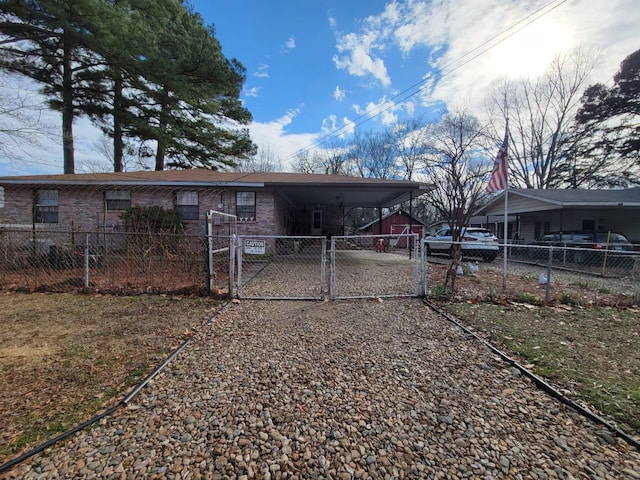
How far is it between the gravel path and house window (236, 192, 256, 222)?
28.0 feet

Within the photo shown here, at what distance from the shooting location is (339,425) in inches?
83.7

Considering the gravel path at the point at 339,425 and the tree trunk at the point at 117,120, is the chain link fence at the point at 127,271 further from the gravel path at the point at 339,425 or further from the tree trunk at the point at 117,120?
the tree trunk at the point at 117,120

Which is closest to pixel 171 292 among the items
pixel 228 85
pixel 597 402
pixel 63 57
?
pixel 597 402

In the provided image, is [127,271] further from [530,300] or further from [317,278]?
[530,300]

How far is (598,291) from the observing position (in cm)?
682

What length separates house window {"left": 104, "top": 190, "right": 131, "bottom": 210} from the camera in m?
11.6

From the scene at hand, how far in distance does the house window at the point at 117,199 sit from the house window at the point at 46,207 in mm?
1995

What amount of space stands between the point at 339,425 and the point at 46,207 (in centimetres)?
1474

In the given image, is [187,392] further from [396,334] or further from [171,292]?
[171,292]

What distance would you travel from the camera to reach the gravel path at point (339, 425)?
175cm

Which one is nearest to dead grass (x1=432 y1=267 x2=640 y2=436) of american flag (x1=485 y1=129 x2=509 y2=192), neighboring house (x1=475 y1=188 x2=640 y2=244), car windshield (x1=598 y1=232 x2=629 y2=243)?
american flag (x1=485 y1=129 x2=509 y2=192)

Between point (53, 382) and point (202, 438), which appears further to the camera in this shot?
point (53, 382)

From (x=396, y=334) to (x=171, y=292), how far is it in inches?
176

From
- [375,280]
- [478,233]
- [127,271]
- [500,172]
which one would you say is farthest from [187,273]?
[478,233]
